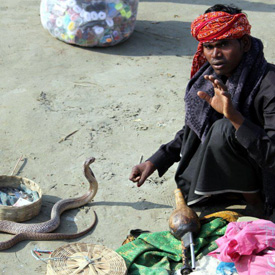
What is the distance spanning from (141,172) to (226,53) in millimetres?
1077

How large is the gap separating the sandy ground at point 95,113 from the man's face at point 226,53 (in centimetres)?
120

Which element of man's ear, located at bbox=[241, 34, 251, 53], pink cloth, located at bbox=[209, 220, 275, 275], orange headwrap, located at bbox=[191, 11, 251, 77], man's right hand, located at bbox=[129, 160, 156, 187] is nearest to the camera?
pink cloth, located at bbox=[209, 220, 275, 275]

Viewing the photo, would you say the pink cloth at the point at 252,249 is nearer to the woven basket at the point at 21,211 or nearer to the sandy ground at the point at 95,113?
the sandy ground at the point at 95,113

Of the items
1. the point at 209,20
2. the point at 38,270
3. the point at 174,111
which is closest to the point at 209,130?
the point at 209,20

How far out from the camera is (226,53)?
11.0 feet

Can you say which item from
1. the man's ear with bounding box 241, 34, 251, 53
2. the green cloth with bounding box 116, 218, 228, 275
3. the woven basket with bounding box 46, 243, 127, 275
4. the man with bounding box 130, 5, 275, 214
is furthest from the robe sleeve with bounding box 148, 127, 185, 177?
the woven basket with bounding box 46, 243, 127, 275

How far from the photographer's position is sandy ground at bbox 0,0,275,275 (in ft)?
12.8

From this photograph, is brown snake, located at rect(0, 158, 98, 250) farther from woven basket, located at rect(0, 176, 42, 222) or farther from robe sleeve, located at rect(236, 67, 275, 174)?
robe sleeve, located at rect(236, 67, 275, 174)

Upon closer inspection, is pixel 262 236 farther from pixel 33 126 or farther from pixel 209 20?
pixel 33 126

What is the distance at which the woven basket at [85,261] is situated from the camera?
9.62 ft

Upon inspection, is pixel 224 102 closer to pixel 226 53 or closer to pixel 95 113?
pixel 226 53

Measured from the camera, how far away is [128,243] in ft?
11.0

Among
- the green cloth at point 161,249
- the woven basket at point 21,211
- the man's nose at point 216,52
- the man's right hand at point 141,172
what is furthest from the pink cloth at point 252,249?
the woven basket at point 21,211

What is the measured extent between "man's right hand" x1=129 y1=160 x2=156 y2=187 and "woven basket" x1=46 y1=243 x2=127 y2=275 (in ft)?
2.53
